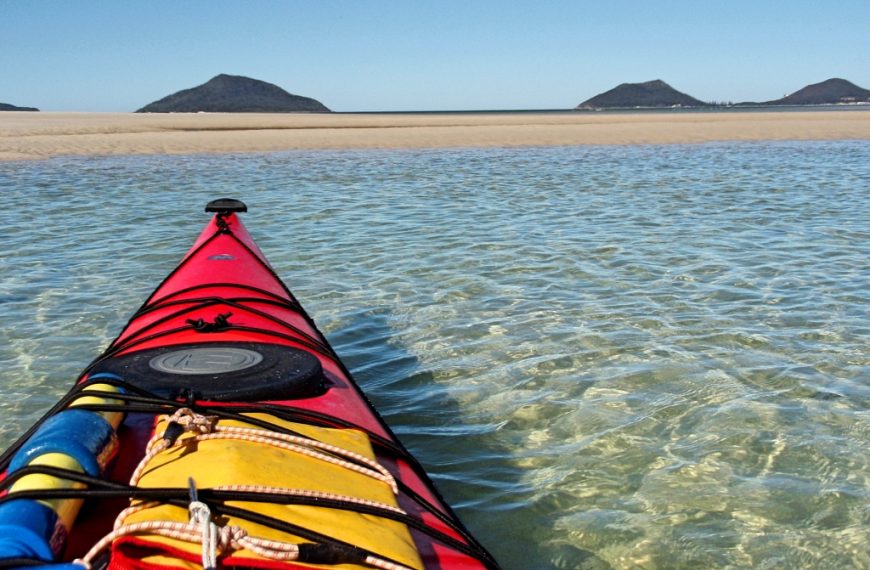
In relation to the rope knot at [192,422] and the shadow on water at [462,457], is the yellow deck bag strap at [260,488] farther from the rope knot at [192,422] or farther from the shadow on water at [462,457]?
the shadow on water at [462,457]

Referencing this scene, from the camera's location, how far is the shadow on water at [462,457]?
3.11 meters

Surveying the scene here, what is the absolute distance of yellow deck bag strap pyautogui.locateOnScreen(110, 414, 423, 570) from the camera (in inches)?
62.2

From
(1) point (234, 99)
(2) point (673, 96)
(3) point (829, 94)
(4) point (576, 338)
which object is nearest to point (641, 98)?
(2) point (673, 96)

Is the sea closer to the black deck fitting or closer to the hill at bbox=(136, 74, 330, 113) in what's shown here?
the black deck fitting

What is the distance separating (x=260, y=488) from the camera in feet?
5.92

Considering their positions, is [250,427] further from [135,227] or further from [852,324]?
[135,227]

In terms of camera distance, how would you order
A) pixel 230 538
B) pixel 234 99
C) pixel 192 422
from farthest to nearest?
pixel 234 99, pixel 192 422, pixel 230 538

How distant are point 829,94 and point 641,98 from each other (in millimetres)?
34401

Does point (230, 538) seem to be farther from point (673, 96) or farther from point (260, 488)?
point (673, 96)

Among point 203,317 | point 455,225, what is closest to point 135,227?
point 455,225

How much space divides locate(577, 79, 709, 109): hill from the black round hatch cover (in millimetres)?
143779

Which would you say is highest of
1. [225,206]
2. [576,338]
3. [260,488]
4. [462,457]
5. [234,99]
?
[234,99]

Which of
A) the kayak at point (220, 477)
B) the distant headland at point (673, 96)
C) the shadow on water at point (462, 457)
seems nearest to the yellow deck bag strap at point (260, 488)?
the kayak at point (220, 477)

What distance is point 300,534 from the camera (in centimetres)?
171
